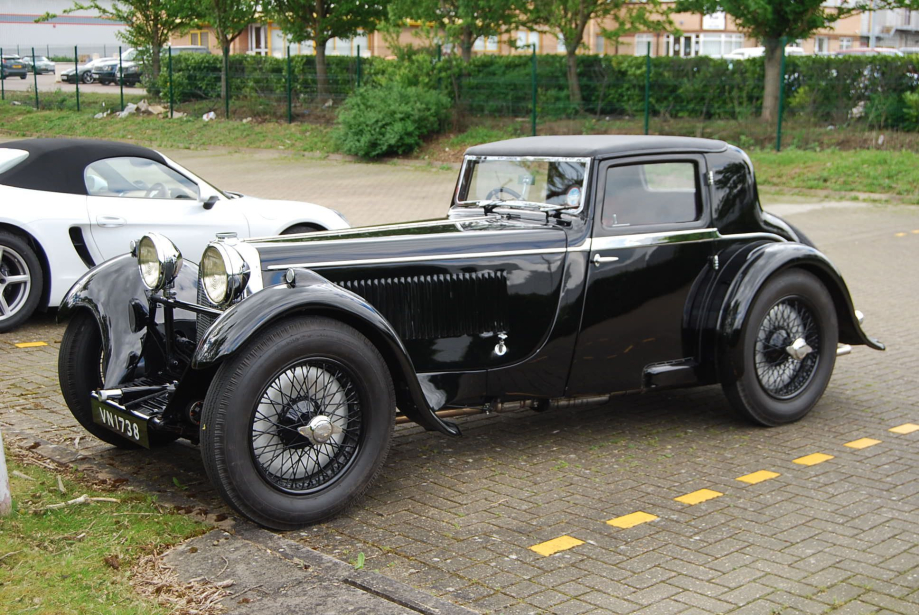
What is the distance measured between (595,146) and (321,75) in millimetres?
20976


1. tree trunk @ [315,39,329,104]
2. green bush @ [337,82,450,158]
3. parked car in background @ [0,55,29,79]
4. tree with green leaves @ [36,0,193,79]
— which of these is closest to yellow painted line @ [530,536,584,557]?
green bush @ [337,82,450,158]

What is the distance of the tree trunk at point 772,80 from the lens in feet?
64.2

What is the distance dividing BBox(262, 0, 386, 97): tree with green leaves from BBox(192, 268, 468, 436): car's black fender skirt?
2165cm

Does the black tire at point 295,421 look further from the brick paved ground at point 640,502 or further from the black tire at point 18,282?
the black tire at point 18,282

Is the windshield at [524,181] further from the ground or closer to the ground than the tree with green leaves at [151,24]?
closer to the ground

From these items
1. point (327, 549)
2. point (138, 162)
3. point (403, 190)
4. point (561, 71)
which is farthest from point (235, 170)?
point (327, 549)

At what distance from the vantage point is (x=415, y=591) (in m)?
3.61

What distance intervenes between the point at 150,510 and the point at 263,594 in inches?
41.1

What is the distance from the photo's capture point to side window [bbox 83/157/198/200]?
8109mm

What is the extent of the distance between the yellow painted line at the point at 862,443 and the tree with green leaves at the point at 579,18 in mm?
17421

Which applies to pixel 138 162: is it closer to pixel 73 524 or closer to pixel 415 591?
pixel 73 524

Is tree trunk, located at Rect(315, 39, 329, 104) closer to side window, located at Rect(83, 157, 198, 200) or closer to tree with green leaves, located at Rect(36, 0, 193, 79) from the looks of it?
tree with green leaves, located at Rect(36, 0, 193, 79)

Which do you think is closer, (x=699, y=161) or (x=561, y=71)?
(x=699, y=161)

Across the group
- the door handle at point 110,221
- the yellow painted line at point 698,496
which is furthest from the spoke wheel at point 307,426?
the door handle at point 110,221
